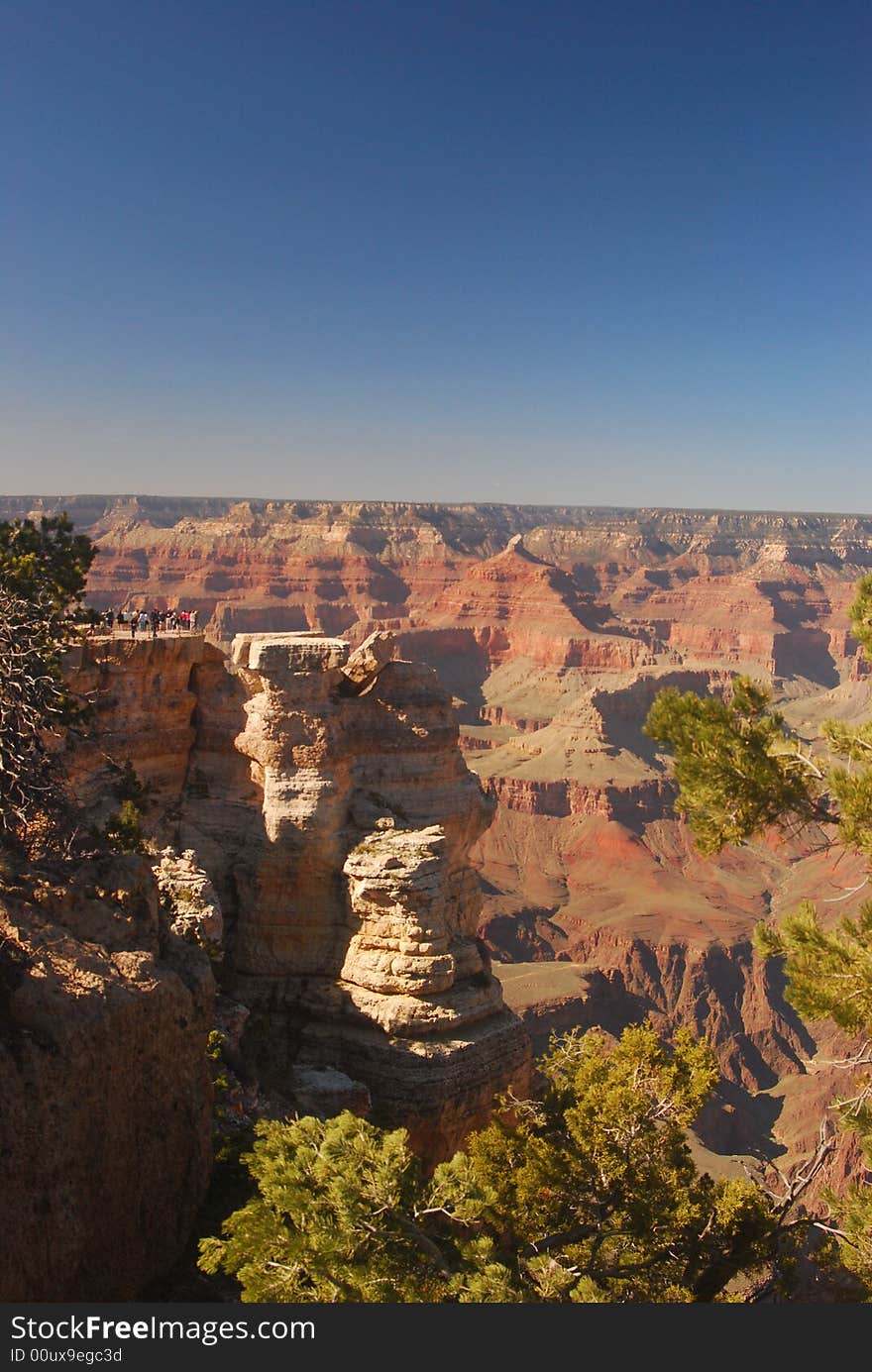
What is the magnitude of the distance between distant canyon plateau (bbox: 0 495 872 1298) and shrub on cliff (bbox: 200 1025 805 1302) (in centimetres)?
326

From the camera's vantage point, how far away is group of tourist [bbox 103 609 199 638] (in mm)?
23703

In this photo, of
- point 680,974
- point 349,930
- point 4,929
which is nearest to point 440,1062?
point 349,930

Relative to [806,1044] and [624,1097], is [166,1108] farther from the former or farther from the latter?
[806,1044]

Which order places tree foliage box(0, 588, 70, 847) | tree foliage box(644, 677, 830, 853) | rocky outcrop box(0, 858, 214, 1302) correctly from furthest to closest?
tree foliage box(0, 588, 70, 847)
tree foliage box(644, 677, 830, 853)
rocky outcrop box(0, 858, 214, 1302)

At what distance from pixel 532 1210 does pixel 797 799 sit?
7.47m

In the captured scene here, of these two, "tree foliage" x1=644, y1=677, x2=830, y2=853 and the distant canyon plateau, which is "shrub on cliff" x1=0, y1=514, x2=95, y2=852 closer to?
the distant canyon plateau

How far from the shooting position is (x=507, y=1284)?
34.3 ft

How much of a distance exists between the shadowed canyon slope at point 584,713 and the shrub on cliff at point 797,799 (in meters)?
0.70

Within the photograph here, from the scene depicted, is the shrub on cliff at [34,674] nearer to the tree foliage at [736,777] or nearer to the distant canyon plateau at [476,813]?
the distant canyon plateau at [476,813]

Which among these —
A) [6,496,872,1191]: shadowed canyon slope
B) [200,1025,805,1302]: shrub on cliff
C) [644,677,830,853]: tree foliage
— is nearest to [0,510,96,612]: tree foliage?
[6,496,872,1191]: shadowed canyon slope

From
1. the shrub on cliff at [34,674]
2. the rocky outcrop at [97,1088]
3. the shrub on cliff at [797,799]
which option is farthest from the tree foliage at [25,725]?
the shrub on cliff at [797,799]

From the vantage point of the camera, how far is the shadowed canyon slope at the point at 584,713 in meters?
49.7

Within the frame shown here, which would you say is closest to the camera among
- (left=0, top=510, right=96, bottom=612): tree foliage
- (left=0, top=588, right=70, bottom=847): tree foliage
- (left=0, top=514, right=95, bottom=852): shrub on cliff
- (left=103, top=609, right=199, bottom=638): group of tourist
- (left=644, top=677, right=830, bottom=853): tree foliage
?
(left=644, top=677, right=830, bottom=853): tree foliage

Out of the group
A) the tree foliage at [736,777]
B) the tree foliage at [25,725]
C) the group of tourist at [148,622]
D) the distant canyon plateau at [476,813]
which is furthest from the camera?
the group of tourist at [148,622]
